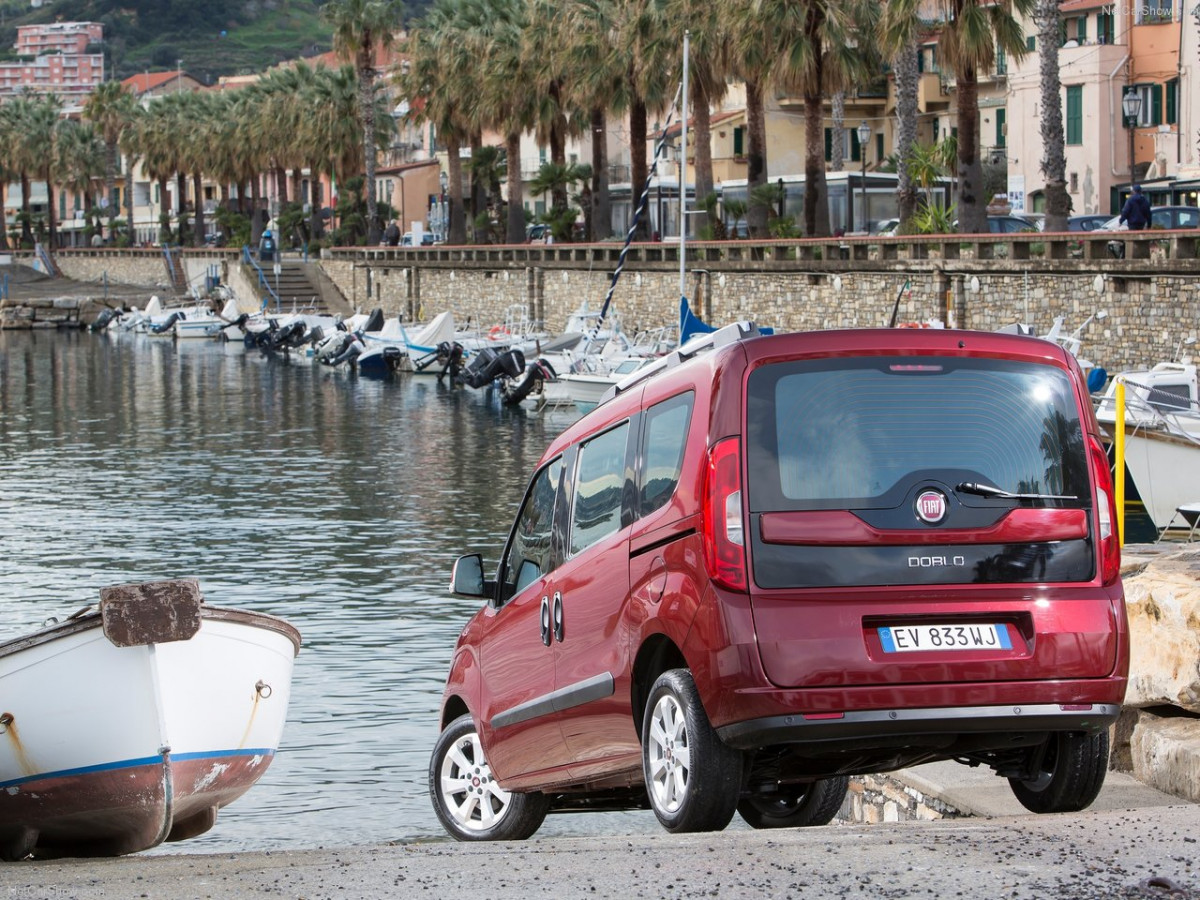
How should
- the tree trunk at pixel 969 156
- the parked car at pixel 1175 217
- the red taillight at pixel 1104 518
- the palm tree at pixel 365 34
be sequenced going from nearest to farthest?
1. the red taillight at pixel 1104 518
2. the tree trunk at pixel 969 156
3. the parked car at pixel 1175 217
4. the palm tree at pixel 365 34

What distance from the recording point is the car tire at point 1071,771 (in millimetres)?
6883

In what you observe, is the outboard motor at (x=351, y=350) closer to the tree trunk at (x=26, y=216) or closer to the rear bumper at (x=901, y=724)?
the rear bumper at (x=901, y=724)

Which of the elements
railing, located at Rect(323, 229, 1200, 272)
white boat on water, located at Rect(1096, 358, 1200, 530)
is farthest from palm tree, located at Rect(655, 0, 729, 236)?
white boat on water, located at Rect(1096, 358, 1200, 530)

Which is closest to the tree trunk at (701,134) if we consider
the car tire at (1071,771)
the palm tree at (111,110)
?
the car tire at (1071,771)

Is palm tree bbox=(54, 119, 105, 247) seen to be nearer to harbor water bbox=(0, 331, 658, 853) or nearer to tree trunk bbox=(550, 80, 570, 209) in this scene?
tree trunk bbox=(550, 80, 570, 209)

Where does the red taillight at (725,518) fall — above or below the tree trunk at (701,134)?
below

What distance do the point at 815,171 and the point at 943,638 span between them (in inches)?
1739

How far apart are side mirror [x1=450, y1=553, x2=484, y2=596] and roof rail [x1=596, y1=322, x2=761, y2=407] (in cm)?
118

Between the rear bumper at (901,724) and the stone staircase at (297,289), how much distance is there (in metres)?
84.4

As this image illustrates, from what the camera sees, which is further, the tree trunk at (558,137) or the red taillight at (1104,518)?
the tree trunk at (558,137)

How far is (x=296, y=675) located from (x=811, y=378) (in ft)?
39.5

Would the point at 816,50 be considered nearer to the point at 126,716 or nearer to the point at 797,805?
the point at 797,805

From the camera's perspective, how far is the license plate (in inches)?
247

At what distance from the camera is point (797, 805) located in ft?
26.8
